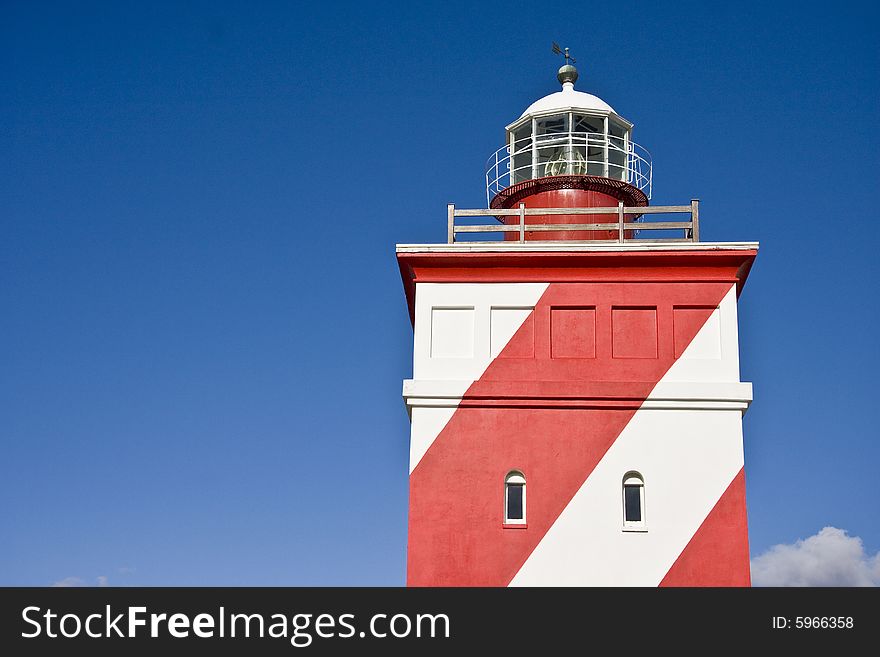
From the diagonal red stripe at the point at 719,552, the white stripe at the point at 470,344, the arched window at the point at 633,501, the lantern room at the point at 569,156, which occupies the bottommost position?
the diagonal red stripe at the point at 719,552

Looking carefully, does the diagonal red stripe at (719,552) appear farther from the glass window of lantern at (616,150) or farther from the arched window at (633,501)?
the glass window of lantern at (616,150)

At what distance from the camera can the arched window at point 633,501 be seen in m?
22.8

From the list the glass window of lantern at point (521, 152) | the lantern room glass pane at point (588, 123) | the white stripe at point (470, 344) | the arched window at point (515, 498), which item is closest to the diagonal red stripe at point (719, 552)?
the arched window at point (515, 498)

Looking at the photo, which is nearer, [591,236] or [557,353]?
[557,353]

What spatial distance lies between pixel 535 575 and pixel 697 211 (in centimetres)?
720

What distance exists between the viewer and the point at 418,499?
2311 centimetres

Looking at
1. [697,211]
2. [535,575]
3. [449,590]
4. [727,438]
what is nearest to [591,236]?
[697,211]

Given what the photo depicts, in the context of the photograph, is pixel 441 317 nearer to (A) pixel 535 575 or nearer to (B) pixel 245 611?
(A) pixel 535 575

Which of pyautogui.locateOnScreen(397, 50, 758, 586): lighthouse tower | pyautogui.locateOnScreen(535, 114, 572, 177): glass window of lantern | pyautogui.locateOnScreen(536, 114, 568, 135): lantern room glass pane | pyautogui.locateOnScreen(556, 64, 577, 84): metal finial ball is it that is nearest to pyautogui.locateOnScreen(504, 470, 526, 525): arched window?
pyautogui.locateOnScreen(397, 50, 758, 586): lighthouse tower

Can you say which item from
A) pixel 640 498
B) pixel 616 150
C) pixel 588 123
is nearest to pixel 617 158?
pixel 616 150

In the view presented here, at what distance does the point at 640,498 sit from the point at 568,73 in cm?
1083

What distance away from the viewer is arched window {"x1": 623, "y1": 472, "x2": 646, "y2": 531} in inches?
897

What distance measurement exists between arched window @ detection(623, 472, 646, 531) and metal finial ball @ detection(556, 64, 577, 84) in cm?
1037

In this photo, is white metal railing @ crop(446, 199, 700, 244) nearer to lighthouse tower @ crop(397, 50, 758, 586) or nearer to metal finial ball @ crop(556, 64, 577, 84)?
lighthouse tower @ crop(397, 50, 758, 586)
